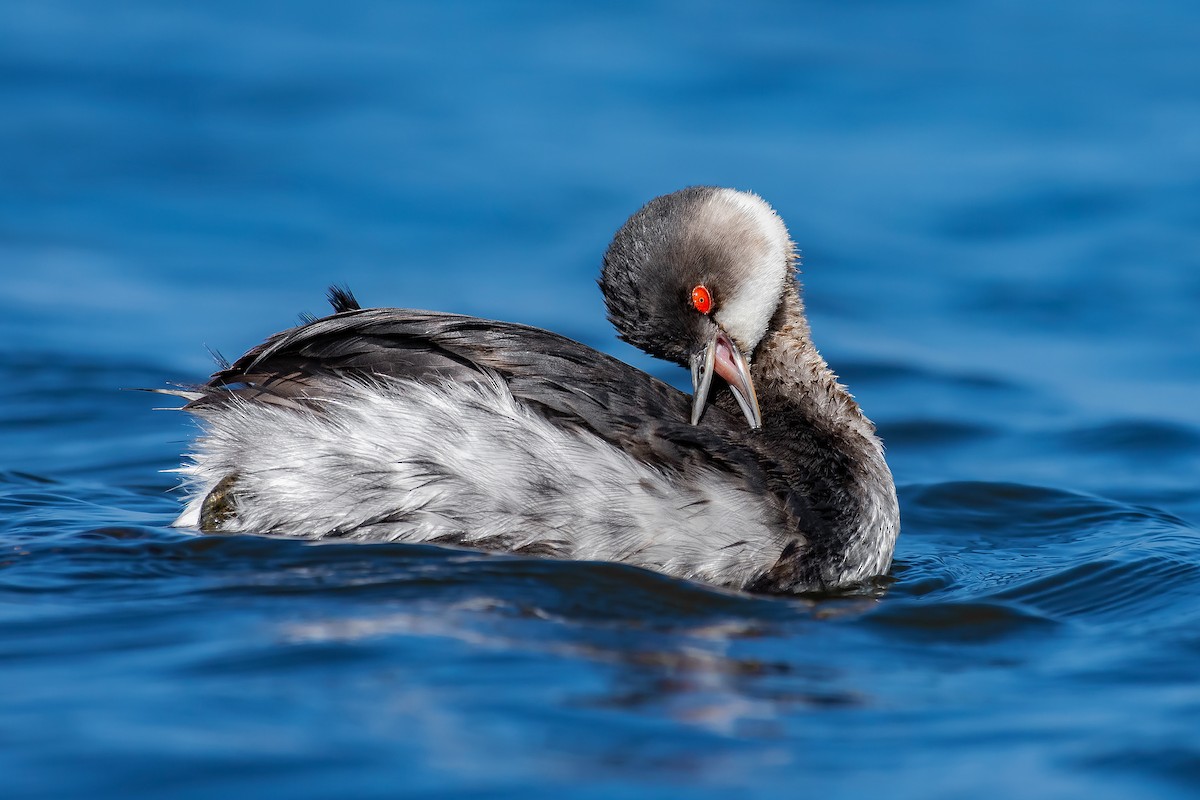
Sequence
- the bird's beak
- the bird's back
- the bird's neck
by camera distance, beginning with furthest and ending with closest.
Result: the bird's beak < the bird's neck < the bird's back

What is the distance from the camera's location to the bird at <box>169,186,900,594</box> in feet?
18.4

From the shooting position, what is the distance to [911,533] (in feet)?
24.0

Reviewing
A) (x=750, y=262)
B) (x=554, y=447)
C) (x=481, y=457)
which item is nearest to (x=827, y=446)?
(x=750, y=262)

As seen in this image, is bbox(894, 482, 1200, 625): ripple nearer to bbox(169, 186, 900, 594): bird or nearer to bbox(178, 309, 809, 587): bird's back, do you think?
bbox(169, 186, 900, 594): bird

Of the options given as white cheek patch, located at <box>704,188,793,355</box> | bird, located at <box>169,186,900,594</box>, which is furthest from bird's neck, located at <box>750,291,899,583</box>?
white cheek patch, located at <box>704,188,793,355</box>

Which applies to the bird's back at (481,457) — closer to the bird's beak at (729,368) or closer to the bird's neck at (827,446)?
the bird's neck at (827,446)

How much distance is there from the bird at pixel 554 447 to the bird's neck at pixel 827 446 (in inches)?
0.5

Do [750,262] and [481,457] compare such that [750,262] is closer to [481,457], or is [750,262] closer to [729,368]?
[729,368]

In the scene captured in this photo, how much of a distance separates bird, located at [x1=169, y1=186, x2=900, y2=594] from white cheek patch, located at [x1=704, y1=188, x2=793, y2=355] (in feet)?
0.09

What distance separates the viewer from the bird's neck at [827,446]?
6004 millimetres

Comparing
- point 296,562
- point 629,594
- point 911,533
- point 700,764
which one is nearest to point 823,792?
point 700,764

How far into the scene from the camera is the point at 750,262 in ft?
20.6

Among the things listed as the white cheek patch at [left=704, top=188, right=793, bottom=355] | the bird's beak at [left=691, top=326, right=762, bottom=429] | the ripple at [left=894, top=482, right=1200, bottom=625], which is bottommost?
the ripple at [left=894, top=482, right=1200, bottom=625]

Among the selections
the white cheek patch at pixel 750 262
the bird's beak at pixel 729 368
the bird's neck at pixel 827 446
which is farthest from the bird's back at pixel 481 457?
the white cheek patch at pixel 750 262
